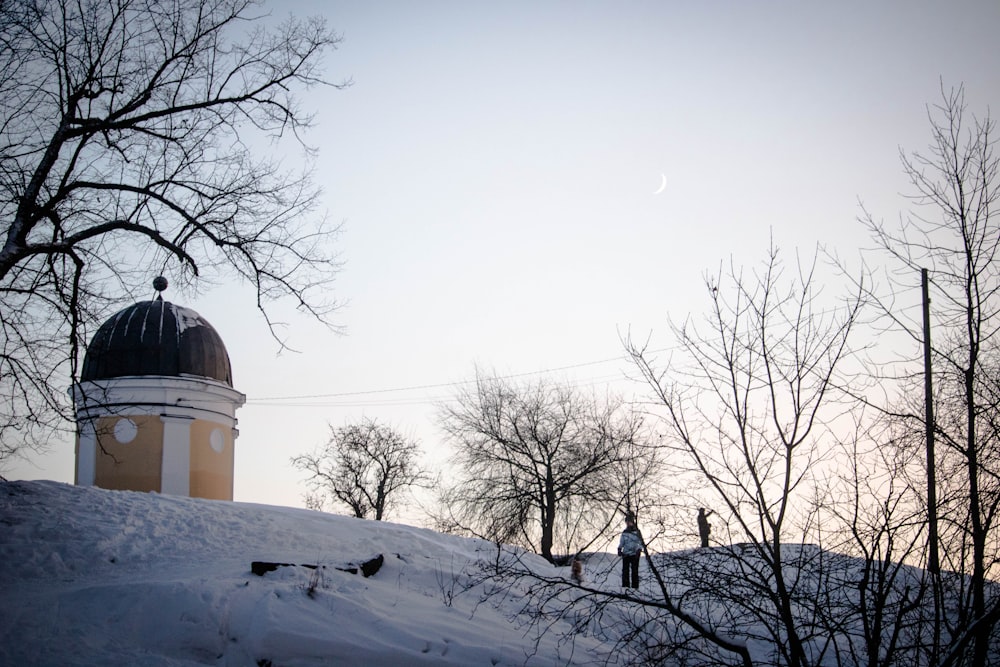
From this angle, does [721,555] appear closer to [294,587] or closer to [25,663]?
[294,587]

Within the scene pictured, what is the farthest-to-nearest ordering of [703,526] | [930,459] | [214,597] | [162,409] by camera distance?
[162,409]
[214,597]
[930,459]
[703,526]

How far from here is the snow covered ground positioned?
855 centimetres

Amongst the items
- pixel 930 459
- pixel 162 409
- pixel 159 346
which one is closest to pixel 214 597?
pixel 930 459

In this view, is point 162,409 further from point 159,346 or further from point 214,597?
point 214,597

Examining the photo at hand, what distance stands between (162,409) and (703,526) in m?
21.7

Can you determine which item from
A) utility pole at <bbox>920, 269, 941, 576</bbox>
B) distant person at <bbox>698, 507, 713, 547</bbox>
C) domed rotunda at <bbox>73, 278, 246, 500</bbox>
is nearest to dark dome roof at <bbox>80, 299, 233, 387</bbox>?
domed rotunda at <bbox>73, 278, 246, 500</bbox>

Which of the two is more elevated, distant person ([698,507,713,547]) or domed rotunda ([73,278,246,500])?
domed rotunda ([73,278,246,500])

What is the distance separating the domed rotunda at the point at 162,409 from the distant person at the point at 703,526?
2037 cm

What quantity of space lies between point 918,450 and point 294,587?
7770 mm

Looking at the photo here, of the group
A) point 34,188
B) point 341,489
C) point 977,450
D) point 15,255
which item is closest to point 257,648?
point 15,255

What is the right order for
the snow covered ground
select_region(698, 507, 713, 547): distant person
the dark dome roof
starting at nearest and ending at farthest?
select_region(698, 507, 713, 547): distant person → the snow covered ground → the dark dome roof

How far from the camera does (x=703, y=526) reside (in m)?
6.88

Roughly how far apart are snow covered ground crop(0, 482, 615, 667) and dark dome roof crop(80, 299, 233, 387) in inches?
424

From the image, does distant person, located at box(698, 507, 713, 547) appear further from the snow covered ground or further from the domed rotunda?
the domed rotunda
